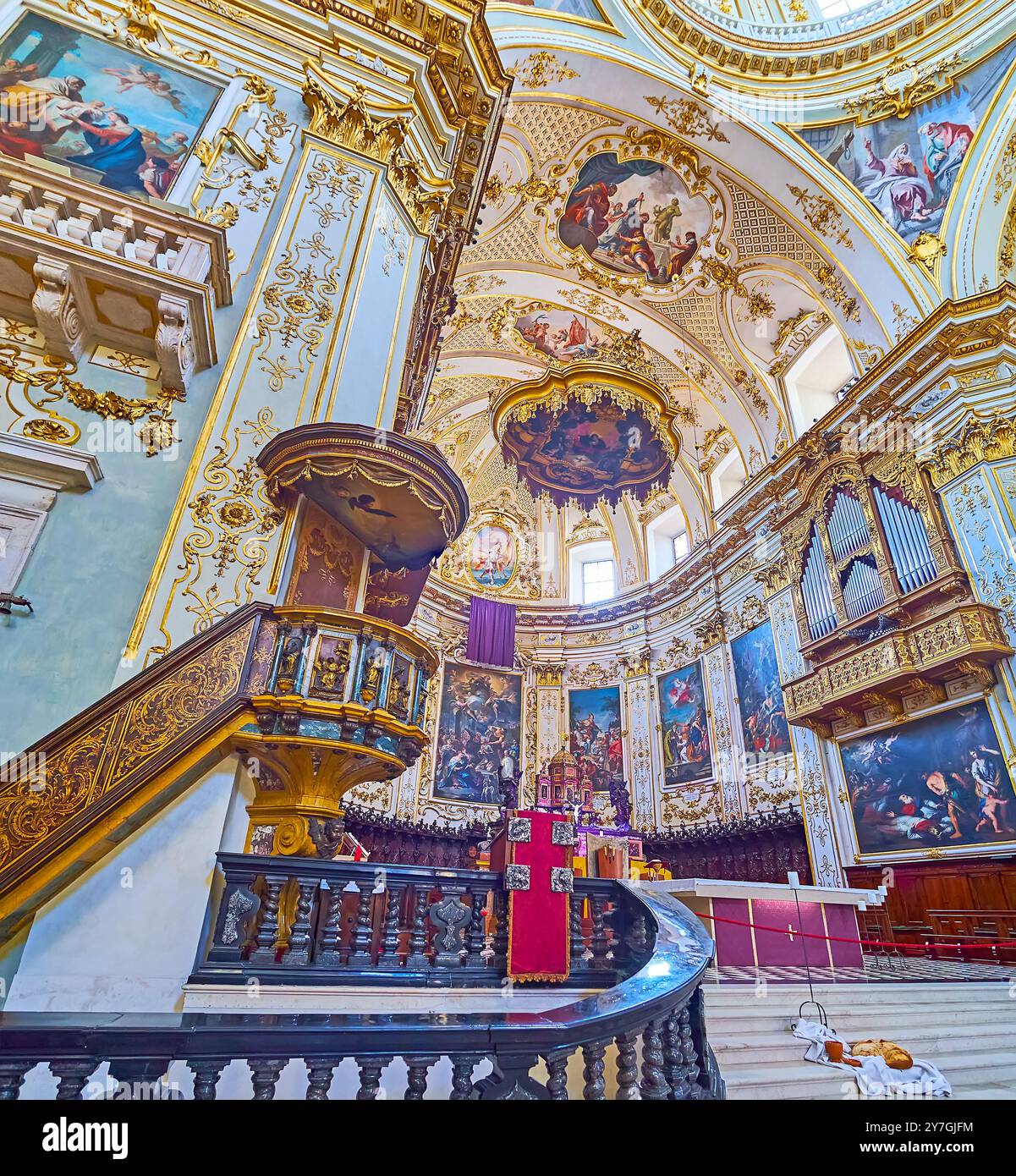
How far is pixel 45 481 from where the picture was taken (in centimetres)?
464

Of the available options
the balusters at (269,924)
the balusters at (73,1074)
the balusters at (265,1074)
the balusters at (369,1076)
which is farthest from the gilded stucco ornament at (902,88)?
the balusters at (73,1074)

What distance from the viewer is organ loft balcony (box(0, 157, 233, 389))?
482 cm

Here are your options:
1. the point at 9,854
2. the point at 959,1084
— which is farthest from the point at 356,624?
the point at 959,1084

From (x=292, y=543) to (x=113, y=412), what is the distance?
5.81 feet

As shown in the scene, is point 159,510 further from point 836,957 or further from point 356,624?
point 836,957

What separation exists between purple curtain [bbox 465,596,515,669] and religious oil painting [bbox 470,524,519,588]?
5.37 ft

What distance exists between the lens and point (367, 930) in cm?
389

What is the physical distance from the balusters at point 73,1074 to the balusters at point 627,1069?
1.71 metres

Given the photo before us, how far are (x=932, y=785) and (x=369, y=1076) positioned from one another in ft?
34.7

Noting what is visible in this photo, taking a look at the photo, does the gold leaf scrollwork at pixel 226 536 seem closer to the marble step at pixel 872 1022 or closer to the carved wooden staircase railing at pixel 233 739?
the carved wooden staircase railing at pixel 233 739

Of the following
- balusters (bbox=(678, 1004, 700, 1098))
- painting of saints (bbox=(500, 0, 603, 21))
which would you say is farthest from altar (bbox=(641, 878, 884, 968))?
painting of saints (bbox=(500, 0, 603, 21))

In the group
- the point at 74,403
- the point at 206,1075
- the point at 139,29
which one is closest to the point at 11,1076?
the point at 206,1075

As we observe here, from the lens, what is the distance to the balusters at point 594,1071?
215cm

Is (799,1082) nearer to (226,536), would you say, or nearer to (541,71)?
(226,536)
